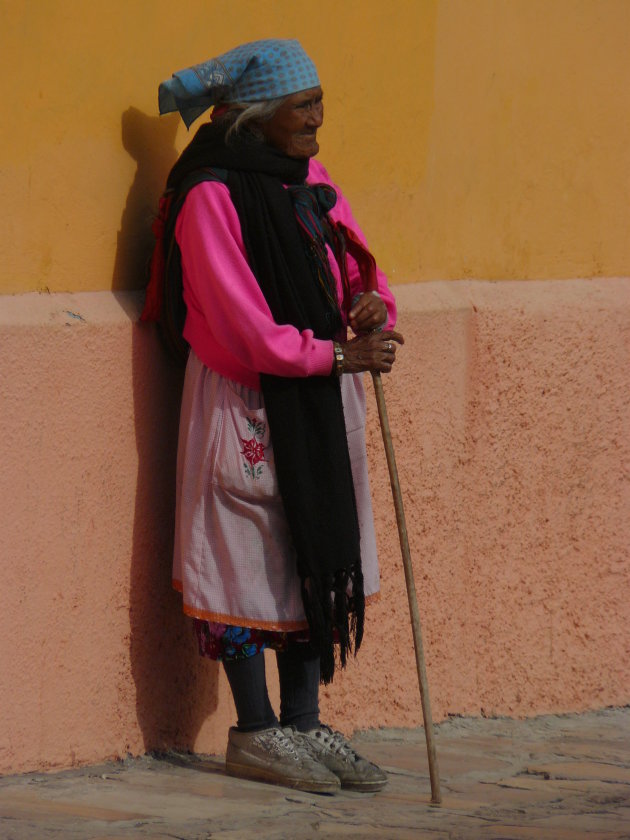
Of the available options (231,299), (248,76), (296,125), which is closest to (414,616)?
(231,299)

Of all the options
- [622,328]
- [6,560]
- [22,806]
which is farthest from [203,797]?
[622,328]

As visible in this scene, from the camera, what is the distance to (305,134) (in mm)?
4082

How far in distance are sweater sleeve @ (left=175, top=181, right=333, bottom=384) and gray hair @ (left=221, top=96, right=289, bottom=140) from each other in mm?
171

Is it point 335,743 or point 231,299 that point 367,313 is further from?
point 335,743

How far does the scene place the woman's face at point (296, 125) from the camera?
404 centimetres

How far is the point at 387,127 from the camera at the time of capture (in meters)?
4.82

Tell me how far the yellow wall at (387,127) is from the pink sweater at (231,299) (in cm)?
29

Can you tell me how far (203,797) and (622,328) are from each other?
2253 millimetres

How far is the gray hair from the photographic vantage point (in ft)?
13.2

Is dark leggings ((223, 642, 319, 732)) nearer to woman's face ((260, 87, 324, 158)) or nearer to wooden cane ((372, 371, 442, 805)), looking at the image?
wooden cane ((372, 371, 442, 805))

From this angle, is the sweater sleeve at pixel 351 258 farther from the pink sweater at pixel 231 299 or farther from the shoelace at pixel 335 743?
the shoelace at pixel 335 743

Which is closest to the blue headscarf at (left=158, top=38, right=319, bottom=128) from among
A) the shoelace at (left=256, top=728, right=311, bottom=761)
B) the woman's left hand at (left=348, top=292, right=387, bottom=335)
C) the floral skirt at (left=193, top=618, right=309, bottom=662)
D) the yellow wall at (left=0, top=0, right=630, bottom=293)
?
the yellow wall at (left=0, top=0, right=630, bottom=293)

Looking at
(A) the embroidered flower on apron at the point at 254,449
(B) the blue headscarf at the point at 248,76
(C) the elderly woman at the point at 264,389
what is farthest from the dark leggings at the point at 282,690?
(B) the blue headscarf at the point at 248,76

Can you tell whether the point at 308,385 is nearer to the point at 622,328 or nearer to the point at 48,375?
the point at 48,375
